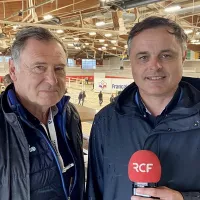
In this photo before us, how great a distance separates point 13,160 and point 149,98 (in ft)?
2.40

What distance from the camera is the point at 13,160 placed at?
50.3 inches

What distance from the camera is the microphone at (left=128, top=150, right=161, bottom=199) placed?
953 millimetres

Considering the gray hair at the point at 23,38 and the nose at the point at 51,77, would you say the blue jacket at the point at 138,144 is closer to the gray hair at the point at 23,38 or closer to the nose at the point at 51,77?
the nose at the point at 51,77

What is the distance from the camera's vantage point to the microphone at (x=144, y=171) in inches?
37.5

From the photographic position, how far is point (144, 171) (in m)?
0.98

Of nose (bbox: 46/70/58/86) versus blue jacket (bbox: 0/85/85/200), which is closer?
blue jacket (bbox: 0/85/85/200)

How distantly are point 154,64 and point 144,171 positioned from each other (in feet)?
1.89

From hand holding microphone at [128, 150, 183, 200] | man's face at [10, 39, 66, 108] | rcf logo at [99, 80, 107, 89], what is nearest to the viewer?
hand holding microphone at [128, 150, 183, 200]

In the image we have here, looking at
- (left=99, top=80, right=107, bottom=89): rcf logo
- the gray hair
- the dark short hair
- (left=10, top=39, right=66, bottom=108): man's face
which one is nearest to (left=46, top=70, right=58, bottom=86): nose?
(left=10, top=39, right=66, bottom=108): man's face

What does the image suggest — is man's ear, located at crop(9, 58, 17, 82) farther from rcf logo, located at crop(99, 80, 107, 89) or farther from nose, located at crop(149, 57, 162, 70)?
rcf logo, located at crop(99, 80, 107, 89)

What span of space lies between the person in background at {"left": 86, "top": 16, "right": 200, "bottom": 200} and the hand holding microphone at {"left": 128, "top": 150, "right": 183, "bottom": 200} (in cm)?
26

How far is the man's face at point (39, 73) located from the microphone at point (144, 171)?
0.60 metres

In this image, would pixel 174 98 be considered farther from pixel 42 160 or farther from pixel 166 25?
pixel 42 160

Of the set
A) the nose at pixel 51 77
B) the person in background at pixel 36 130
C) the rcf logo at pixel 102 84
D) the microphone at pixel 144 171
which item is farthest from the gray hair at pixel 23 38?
the rcf logo at pixel 102 84
